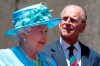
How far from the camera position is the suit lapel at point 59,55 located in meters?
4.19

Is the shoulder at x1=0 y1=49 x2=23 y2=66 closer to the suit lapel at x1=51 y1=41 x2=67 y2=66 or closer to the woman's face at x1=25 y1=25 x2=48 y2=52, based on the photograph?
the woman's face at x1=25 y1=25 x2=48 y2=52

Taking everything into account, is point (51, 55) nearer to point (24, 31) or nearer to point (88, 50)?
point (88, 50)

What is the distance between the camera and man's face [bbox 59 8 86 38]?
430cm

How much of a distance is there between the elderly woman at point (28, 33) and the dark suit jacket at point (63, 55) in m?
1.07

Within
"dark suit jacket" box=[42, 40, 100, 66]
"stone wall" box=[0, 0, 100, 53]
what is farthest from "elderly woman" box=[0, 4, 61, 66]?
"stone wall" box=[0, 0, 100, 53]

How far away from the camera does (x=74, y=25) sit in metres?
4.39

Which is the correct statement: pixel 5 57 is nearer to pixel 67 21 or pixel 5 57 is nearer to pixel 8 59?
pixel 8 59

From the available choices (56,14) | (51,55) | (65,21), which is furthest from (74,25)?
(56,14)

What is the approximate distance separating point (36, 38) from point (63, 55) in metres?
1.21

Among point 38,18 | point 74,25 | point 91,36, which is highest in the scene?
point 38,18

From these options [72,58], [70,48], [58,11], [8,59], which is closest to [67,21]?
[70,48]

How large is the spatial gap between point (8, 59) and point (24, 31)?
234 mm

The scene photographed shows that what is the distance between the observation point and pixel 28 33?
10.1 ft

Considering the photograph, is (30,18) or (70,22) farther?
(70,22)
